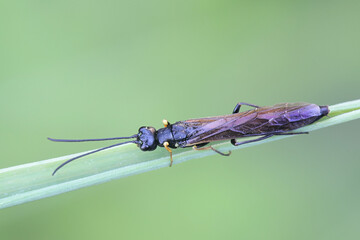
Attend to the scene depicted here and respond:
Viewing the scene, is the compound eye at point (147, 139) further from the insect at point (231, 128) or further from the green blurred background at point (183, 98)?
the green blurred background at point (183, 98)

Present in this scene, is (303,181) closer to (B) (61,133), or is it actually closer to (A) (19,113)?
(B) (61,133)

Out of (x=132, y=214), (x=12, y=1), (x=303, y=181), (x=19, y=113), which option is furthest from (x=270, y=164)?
(x=12, y=1)

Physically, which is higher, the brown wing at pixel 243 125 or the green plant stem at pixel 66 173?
the green plant stem at pixel 66 173

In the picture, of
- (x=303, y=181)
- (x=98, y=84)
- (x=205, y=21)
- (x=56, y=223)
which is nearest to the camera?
(x=56, y=223)

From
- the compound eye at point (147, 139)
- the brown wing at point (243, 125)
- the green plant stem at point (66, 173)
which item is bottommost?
the brown wing at point (243, 125)

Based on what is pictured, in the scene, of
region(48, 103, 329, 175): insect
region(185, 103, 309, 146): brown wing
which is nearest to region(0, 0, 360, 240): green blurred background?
region(48, 103, 329, 175): insect

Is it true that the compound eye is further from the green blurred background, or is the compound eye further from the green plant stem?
the green blurred background

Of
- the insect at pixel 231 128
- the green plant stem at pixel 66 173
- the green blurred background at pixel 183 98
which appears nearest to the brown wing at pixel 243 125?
the insect at pixel 231 128
